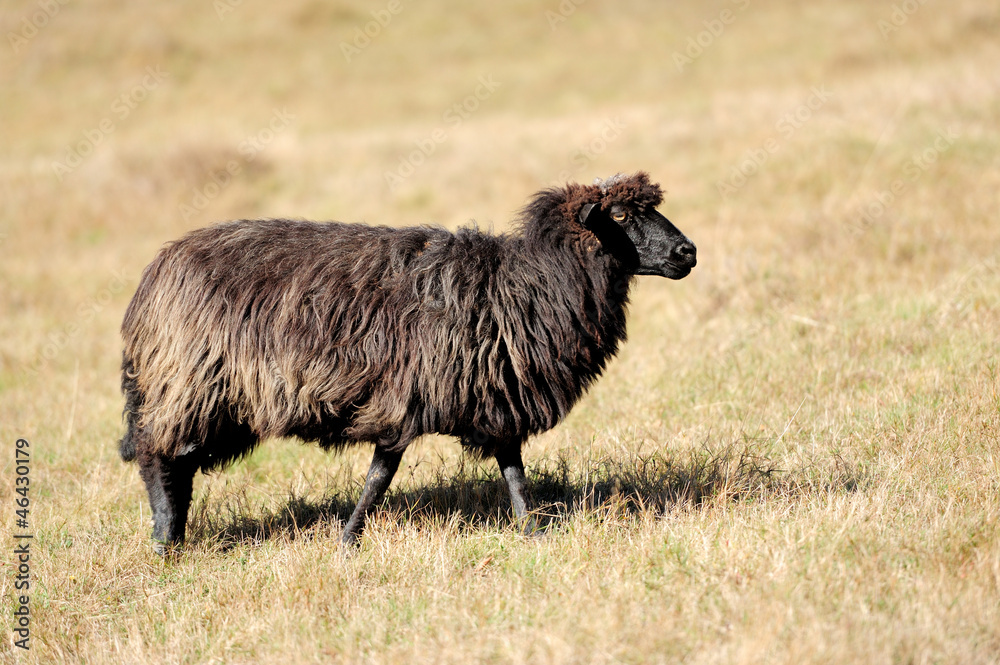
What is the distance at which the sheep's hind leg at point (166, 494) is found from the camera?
18.1 feet

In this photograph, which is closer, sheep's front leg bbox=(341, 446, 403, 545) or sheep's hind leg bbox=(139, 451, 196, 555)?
sheep's front leg bbox=(341, 446, 403, 545)

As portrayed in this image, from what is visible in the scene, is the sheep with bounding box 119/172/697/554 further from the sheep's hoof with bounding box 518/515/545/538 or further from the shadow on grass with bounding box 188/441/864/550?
the shadow on grass with bounding box 188/441/864/550

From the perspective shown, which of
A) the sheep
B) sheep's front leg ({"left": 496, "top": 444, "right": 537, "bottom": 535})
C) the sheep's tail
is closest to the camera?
the sheep

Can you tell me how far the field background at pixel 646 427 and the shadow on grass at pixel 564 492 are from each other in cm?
3

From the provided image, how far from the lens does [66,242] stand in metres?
17.5

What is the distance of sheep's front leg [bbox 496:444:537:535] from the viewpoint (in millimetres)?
5355

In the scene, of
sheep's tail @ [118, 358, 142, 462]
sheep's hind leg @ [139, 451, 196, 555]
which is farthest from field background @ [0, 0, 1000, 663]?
sheep's tail @ [118, 358, 142, 462]

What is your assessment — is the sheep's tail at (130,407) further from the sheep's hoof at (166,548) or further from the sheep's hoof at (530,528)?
the sheep's hoof at (530,528)

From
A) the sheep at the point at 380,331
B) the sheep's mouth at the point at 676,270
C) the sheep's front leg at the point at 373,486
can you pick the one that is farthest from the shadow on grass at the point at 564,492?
the sheep's mouth at the point at 676,270

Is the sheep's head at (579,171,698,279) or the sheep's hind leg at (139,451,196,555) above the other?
the sheep's head at (579,171,698,279)

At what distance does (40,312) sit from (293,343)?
10504mm

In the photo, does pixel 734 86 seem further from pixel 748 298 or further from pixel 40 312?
pixel 40 312

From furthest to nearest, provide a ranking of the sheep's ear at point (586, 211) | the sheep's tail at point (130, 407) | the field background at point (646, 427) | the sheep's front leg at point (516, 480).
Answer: the sheep's tail at point (130, 407) < the sheep's front leg at point (516, 480) < the sheep's ear at point (586, 211) < the field background at point (646, 427)

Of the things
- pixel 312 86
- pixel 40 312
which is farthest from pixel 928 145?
pixel 312 86
